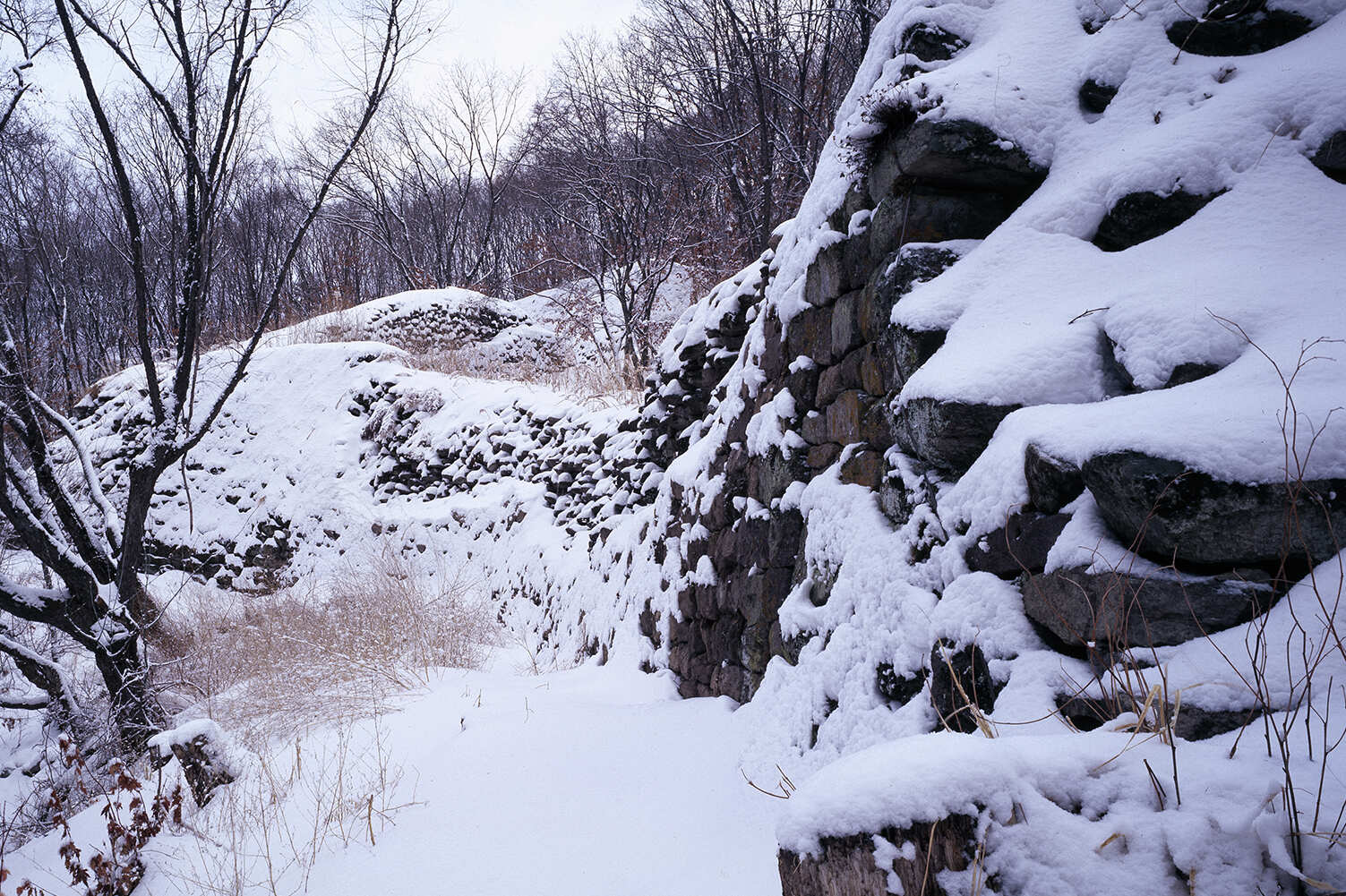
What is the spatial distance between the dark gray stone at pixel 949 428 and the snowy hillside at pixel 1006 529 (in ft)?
0.04

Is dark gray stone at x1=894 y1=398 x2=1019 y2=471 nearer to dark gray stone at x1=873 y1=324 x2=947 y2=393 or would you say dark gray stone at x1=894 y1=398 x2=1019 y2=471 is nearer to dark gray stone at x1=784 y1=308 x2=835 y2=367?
dark gray stone at x1=873 y1=324 x2=947 y2=393

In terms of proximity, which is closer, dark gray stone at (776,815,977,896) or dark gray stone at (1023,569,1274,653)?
dark gray stone at (776,815,977,896)

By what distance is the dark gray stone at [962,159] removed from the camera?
2383 mm

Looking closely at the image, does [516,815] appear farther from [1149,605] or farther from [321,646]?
[321,646]

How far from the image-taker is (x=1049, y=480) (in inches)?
67.5

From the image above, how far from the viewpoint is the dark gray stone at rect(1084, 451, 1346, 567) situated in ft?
4.21

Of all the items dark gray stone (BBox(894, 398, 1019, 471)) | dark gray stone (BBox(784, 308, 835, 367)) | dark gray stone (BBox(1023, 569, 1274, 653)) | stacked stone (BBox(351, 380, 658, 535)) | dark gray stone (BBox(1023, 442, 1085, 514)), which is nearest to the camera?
dark gray stone (BBox(1023, 569, 1274, 653))

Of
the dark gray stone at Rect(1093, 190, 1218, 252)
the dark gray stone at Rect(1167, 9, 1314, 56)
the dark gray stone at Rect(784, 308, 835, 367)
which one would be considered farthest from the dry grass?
the dark gray stone at Rect(1167, 9, 1314, 56)

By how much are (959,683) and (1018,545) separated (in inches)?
15.8

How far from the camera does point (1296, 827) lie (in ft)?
2.91

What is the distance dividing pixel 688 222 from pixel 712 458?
8.15 metres

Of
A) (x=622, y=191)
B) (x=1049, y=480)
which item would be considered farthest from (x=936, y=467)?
(x=622, y=191)

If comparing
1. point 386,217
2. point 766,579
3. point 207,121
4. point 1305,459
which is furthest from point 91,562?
point 386,217

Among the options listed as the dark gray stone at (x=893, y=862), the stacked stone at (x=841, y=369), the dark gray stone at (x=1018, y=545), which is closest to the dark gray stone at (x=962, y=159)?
the stacked stone at (x=841, y=369)
